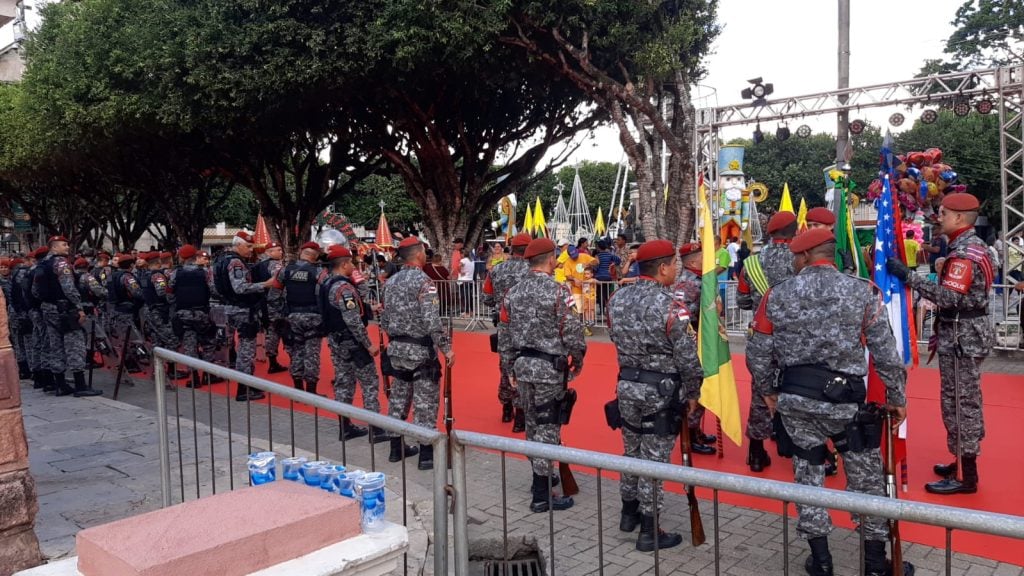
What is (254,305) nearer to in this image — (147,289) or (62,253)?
(147,289)

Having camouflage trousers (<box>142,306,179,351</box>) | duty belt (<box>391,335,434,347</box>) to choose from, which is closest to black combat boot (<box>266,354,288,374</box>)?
camouflage trousers (<box>142,306,179,351</box>)

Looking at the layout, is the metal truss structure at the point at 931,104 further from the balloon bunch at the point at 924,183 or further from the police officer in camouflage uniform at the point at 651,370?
the police officer in camouflage uniform at the point at 651,370

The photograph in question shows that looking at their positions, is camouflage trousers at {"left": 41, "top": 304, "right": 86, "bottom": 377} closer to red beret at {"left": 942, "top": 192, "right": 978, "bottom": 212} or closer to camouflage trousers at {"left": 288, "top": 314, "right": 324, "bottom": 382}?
camouflage trousers at {"left": 288, "top": 314, "right": 324, "bottom": 382}

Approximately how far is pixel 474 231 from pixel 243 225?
3201 cm

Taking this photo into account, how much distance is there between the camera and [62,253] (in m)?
9.53

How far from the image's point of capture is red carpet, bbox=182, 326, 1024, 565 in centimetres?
479

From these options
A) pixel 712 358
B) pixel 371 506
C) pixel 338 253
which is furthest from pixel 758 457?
pixel 338 253

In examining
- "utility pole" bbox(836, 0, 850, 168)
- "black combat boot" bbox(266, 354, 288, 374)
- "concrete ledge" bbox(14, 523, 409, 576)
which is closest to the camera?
"concrete ledge" bbox(14, 523, 409, 576)

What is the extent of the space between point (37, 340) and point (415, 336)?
7090 millimetres

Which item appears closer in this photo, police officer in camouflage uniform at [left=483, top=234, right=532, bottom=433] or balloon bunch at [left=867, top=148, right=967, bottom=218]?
police officer in camouflage uniform at [left=483, top=234, right=532, bottom=433]

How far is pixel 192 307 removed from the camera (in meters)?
10.1

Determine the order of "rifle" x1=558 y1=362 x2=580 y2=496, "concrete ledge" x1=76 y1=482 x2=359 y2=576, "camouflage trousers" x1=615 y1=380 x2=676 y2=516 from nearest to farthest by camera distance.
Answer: "concrete ledge" x1=76 y1=482 x2=359 y2=576 → "camouflage trousers" x1=615 y1=380 x2=676 y2=516 → "rifle" x1=558 y1=362 x2=580 y2=496

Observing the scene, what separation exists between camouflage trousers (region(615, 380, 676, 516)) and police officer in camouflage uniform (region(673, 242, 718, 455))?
174cm

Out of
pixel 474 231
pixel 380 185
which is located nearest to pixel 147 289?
pixel 474 231
